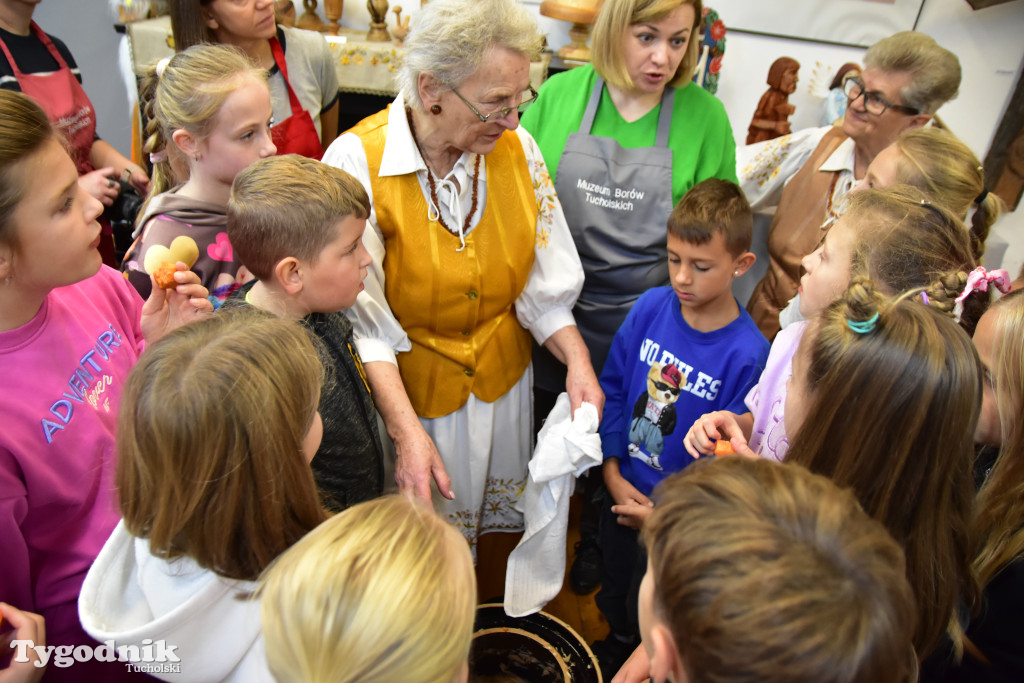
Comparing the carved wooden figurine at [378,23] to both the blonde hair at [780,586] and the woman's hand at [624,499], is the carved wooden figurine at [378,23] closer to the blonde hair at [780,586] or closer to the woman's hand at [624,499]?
the woman's hand at [624,499]

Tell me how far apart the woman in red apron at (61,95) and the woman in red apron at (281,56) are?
0.53 m

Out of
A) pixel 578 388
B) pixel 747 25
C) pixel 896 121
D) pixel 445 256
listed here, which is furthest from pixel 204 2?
pixel 747 25

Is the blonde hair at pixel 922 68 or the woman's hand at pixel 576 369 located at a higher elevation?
the blonde hair at pixel 922 68

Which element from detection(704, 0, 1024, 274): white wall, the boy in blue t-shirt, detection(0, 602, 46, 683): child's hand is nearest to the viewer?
detection(0, 602, 46, 683): child's hand

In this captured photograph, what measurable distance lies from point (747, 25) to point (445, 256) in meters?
2.77

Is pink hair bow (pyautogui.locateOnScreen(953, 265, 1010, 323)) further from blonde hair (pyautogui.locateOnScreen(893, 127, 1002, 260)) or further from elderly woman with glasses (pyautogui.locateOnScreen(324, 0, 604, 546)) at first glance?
elderly woman with glasses (pyautogui.locateOnScreen(324, 0, 604, 546))

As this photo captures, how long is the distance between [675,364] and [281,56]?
1.73 meters

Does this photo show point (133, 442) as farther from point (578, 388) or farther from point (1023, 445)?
point (1023, 445)

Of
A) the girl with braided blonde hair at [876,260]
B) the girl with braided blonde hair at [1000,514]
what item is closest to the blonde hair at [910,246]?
the girl with braided blonde hair at [876,260]

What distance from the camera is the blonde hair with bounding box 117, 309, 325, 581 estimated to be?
91cm

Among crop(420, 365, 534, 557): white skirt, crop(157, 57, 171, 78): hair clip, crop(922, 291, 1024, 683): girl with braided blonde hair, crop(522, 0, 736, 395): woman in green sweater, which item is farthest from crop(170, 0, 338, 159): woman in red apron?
crop(922, 291, 1024, 683): girl with braided blonde hair

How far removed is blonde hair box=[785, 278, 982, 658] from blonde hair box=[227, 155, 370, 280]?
3.31 ft

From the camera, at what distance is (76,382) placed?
1209 mm

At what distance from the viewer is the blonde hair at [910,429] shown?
1.00m
